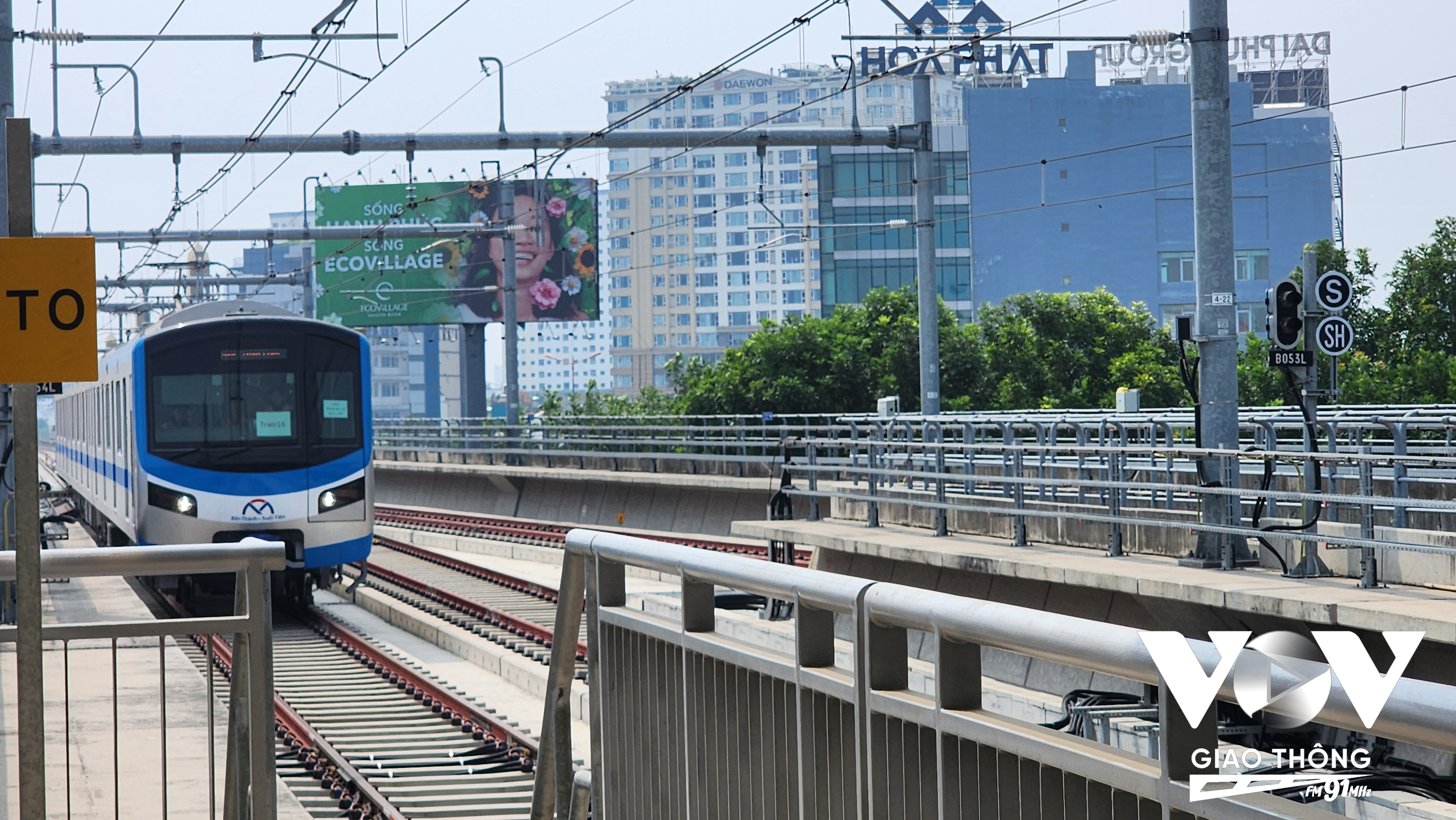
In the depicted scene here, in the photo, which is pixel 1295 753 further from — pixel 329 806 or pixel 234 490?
pixel 234 490

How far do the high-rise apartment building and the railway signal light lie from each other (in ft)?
495

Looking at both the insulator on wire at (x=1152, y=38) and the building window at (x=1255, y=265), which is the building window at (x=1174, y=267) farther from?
the insulator on wire at (x=1152, y=38)

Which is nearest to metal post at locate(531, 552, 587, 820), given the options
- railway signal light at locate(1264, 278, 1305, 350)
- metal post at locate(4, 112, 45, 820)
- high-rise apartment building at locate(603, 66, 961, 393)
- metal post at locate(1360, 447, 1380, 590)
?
metal post at locate(4, 112, 45, 820)

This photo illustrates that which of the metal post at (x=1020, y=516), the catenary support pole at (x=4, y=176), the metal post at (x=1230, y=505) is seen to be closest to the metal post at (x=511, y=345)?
the catenary support pole at (x=4, y=176)

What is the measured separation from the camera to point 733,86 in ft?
628

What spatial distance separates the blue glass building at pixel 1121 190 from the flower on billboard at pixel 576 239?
23.4 m

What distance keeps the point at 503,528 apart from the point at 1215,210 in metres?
22.8

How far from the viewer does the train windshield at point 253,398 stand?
58.5ft

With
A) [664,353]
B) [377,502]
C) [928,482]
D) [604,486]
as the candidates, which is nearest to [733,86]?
[664,353]

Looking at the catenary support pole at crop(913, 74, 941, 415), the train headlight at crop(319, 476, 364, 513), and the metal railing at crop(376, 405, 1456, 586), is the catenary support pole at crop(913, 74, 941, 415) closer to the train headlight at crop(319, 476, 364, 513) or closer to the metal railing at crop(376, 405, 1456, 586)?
the metal railing at crop(376, 405, 1456, 586)

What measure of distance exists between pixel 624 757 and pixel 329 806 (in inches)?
266

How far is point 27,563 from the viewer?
153 inches

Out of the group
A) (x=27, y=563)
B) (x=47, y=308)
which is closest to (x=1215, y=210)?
(x=47, y=308)

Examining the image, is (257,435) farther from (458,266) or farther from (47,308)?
(458,266)
